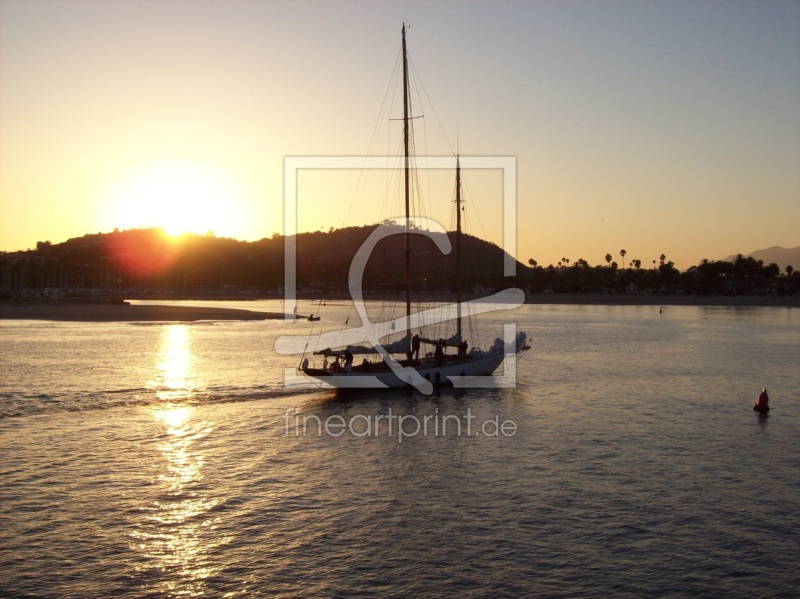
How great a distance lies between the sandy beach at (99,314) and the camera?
110m

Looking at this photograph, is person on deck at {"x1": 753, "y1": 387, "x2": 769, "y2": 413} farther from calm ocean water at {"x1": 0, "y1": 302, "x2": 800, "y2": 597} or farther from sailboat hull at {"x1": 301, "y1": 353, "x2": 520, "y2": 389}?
sailboat hull at {"x1": 301, "y1": 353, "x2": 520, "y2": 389}

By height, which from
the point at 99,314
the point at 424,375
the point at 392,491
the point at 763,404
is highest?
the point at 99,314

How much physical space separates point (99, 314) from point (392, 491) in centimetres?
10621

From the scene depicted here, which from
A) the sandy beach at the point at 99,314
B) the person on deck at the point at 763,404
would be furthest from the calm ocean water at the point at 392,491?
the sandy beach at the point at 99,314

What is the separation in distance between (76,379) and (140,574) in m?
30.9

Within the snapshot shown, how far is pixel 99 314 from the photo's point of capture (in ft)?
380

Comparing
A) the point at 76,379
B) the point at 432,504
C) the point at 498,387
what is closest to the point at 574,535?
the point at 432,504
